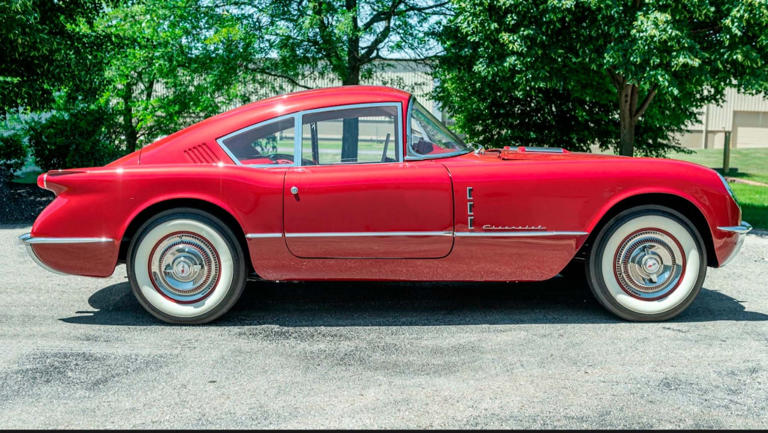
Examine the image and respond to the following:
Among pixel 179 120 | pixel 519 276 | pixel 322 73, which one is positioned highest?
pixel 322 73

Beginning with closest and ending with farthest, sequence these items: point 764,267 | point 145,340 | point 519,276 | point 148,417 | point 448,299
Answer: point 148,417, point 145,340, point 519,276, point 448,299, point 764,267

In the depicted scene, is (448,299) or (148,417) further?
(448,299)

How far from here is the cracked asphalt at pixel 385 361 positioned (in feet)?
10.2

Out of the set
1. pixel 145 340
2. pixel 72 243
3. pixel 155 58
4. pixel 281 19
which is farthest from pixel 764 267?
pixel 155 58

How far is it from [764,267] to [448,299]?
3.39 meters

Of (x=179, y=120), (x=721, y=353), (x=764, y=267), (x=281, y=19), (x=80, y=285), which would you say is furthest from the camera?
(x=179, y=120)

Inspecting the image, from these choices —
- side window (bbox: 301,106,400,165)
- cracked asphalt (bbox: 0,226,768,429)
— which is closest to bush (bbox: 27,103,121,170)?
cracked asphalt (bbox: 0,226,768,429)

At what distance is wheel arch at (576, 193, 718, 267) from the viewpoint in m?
4.59

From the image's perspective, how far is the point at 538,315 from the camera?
481 centimetres

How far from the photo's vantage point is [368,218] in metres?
4.46

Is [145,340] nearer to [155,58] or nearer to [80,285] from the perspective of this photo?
[80,285]

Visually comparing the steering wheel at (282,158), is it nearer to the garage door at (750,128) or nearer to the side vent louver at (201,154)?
the side vent louver at (201,154)

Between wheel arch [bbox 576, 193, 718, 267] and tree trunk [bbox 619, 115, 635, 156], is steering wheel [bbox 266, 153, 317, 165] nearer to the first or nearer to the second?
wheel arch [bbox 576, 193, 718, 267]

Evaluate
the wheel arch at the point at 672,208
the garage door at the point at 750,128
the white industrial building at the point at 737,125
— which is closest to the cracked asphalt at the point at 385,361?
the wheel arch at the point at 672,208
